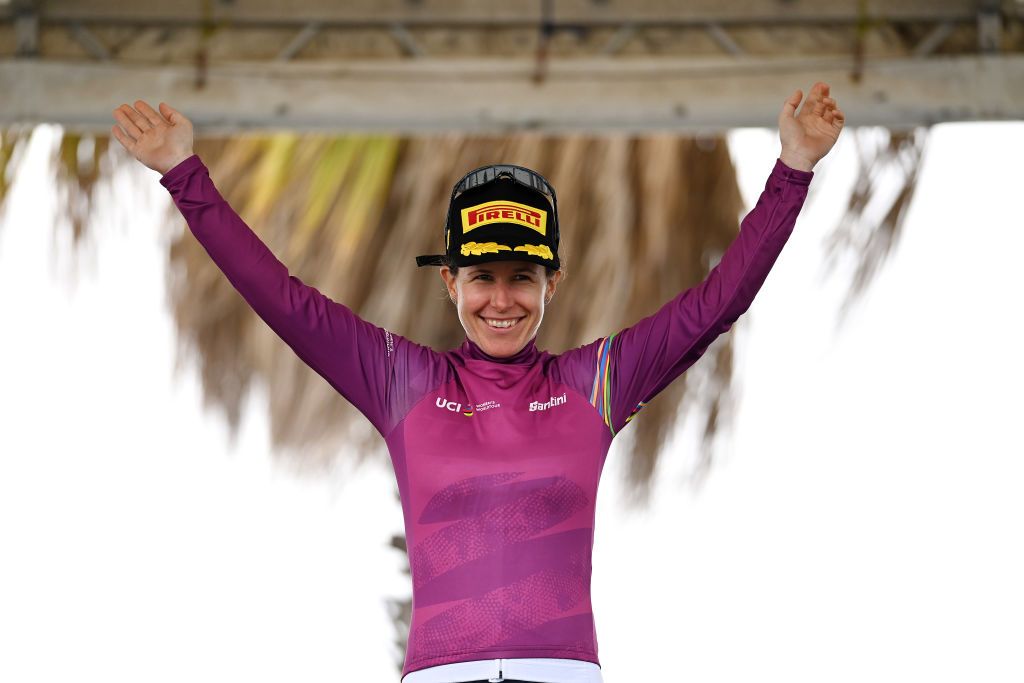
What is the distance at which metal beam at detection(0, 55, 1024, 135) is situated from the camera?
352cm

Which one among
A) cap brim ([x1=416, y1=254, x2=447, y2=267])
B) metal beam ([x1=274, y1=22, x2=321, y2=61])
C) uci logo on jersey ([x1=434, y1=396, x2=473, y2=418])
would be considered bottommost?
uci logo on jersey ([x1=434, y1=396, x2=473, y2=418])

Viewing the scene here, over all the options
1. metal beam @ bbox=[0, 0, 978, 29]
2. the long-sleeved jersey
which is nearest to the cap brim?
the long-sleeved jersey

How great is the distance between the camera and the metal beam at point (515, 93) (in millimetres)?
3520

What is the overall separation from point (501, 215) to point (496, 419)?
0.25 m

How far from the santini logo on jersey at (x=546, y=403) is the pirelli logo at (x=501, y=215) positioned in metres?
0.21

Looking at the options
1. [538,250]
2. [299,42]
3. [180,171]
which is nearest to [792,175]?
[538,250]

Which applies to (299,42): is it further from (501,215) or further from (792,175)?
(792,175)

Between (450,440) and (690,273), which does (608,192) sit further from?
(450,440)

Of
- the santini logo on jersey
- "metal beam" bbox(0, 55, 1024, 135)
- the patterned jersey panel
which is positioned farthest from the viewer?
"metal beam" bbox(0, 55, 1024, 135)

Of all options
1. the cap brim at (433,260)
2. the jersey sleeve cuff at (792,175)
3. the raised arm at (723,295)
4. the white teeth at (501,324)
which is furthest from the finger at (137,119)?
the jersey sleeve cuff at (792,175)

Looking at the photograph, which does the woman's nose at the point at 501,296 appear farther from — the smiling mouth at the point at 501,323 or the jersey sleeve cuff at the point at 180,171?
the jersey sleeve cuff at the point at 180,171

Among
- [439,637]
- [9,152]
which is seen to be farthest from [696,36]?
[439,637]

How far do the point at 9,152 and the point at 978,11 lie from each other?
101 inches

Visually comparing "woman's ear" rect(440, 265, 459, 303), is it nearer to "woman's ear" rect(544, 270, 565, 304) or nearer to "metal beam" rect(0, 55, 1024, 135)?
"woman's ear" rect(544, 270, 565, 304)
